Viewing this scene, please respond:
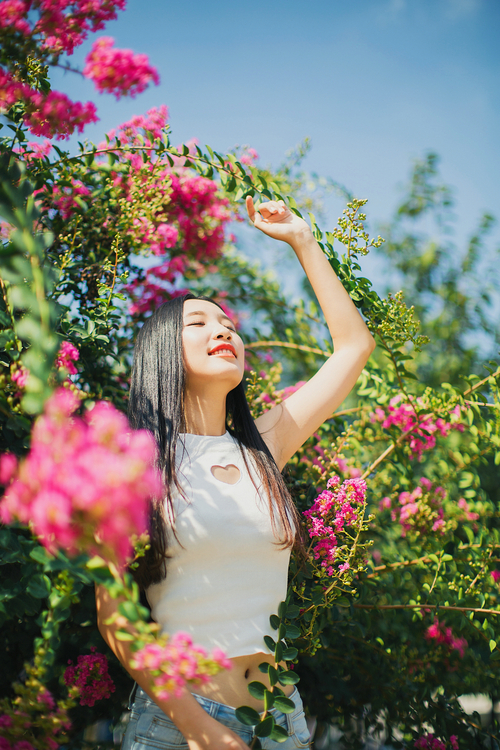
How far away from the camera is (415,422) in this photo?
→ 1.76m

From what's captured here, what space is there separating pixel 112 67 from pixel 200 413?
2.85 ft

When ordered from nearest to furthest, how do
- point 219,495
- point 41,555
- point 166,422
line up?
point 41,555
point 219,495
point 166,422

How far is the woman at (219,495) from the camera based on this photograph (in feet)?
3.28

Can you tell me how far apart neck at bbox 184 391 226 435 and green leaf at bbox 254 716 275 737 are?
65 centimetres

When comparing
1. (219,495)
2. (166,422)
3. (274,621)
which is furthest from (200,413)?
(274,621)

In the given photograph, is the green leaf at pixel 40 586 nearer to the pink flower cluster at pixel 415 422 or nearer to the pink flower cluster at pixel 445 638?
the pink flower cluster at pixel 415 422

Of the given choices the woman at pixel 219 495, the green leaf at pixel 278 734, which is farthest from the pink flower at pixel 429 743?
the green leaf at pixel 278 734

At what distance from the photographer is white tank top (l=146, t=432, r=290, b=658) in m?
1.02

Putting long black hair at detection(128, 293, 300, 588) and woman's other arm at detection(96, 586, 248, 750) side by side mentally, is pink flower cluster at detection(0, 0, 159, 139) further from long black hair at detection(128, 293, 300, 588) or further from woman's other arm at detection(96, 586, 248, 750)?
woman's other arm at detection(96, 586, 248, 750)

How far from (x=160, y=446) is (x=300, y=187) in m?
1.82

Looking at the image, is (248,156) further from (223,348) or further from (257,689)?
(257,689)

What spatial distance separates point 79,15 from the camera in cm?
104

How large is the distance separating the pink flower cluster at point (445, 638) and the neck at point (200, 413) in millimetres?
1244

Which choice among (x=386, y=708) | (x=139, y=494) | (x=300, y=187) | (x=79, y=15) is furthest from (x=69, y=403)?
(x=300, y=187)
